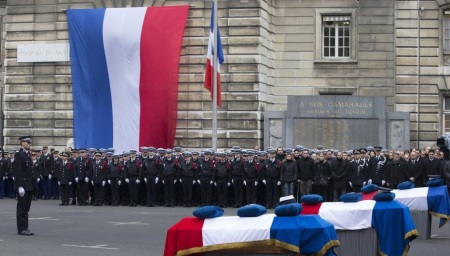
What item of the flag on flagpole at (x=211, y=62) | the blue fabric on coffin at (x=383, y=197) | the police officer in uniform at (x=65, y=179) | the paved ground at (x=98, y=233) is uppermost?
the flag on flagpole at (x=211, y=62)

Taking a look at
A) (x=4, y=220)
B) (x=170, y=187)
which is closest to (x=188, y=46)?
(x=170, y=187)

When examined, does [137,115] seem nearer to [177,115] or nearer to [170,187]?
[177,115]

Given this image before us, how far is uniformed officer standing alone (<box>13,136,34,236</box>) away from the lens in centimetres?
1988

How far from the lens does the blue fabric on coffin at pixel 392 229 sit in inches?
578

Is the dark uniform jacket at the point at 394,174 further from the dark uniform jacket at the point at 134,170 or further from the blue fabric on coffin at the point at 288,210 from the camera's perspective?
the blue fabric on coffin at the point at 288,210

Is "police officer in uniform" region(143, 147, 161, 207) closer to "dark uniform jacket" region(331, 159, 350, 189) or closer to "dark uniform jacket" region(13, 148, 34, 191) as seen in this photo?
"dark uniform jacket" region(331, 159, 350, 189)

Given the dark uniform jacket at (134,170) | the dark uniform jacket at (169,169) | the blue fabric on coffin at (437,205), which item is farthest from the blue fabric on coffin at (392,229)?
the dark uniform jacket at (134,170)

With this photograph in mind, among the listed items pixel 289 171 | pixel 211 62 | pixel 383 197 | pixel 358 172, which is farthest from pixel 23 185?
pixel 211 62

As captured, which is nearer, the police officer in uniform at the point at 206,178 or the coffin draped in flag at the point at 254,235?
the coffin draped in flag at the point at 254,235

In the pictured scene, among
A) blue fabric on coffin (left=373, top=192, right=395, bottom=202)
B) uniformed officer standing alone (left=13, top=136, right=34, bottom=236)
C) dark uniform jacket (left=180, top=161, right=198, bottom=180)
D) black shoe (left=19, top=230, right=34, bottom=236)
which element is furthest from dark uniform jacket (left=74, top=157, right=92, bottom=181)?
blue fabric on coffin (left=373, top=192, right=395, bottom=202)

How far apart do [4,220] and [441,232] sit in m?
9.34

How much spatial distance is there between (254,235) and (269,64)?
26528 mm

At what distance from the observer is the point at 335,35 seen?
38.9m

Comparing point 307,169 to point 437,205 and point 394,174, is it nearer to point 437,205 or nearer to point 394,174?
point 394,174
